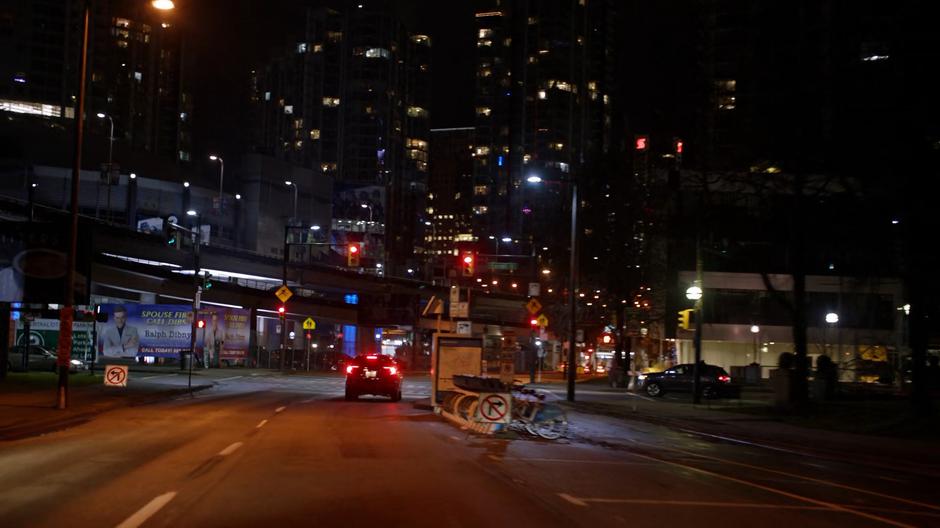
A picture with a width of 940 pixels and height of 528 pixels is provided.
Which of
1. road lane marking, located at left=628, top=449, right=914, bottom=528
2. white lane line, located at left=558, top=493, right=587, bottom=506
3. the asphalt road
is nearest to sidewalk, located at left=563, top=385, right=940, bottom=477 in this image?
the asphalt road

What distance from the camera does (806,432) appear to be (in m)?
24.8

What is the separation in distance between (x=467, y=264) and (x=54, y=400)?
14.9 m

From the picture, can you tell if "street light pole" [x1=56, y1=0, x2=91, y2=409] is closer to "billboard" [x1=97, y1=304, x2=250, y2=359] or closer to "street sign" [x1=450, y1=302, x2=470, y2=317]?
"street sign" [x1=450, y1=302, x2=470, y2=317]

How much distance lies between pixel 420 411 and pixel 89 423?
10.4 meters

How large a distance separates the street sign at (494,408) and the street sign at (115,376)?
15.4 m

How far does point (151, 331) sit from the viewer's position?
60219 mm

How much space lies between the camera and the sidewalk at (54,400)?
64.1 feet

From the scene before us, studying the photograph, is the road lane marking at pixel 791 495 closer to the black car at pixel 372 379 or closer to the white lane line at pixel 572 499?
the white lane line at pixel 572 499

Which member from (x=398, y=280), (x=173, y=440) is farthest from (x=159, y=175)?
(x=173, y=440)

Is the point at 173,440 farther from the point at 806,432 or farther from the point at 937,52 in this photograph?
the point at 937,52

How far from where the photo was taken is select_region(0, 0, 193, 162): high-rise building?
151000 millimetres

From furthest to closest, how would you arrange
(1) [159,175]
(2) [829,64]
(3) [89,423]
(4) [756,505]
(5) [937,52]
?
(1) [159,175] → (2) [829,64] → (5) [937,52] → (3) [89,423] → (4) [756,505]

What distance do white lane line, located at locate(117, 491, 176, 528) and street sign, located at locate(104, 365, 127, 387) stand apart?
20.7 m

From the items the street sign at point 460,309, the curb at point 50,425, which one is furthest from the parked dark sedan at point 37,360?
the street sign at point 460,309
